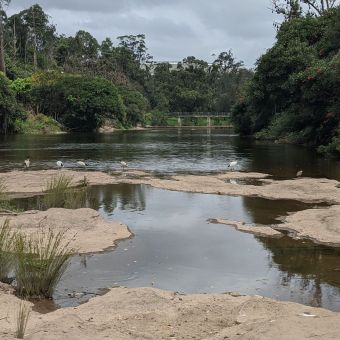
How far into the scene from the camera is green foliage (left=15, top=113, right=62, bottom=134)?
198 feet

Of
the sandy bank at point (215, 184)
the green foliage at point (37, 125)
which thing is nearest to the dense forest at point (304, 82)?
the sandy bank at point (215, 184)

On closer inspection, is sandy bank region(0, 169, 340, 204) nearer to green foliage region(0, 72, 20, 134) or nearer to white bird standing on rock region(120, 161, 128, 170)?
white bird standing on rock region(120, 161, 128, 170)

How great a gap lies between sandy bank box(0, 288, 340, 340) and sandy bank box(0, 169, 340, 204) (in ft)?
31.4

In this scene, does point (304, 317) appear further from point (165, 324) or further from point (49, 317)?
point (49, 317)

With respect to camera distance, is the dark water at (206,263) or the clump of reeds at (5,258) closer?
the clump of reeds at (5,258)

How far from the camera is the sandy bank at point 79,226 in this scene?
10803mm

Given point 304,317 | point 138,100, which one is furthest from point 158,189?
point 138,100

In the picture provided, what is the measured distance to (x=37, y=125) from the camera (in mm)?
63469

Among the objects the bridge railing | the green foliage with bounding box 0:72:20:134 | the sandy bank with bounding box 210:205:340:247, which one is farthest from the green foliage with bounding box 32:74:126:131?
the sandy bank with bounding box 210:205:340:247

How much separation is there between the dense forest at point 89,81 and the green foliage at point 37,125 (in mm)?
123

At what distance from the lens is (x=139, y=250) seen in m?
10.9

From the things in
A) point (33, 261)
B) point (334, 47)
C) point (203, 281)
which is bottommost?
point (203, 281)

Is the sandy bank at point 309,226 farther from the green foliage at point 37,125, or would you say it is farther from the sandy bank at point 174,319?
the green foliage at point 37,125

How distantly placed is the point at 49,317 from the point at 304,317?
3.26 m
